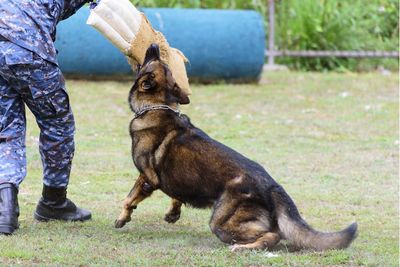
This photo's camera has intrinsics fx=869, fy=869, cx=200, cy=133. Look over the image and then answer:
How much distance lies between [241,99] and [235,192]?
6.93 m

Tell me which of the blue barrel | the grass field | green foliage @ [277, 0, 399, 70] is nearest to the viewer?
the grass field

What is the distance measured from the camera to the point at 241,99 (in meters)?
12.1

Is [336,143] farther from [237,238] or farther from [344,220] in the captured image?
[237,238]

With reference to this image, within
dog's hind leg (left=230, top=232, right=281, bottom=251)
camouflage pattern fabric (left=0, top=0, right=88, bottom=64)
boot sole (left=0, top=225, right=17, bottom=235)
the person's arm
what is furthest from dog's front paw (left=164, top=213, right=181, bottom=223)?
the person's arm

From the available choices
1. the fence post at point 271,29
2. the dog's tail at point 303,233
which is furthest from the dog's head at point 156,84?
the fence post at point 271,29

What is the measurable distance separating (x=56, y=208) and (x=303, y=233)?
1.76 meters

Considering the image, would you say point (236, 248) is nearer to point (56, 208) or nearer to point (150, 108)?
point (150, 108)

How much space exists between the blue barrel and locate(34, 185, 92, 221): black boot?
6586 mm

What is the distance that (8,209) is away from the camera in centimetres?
539

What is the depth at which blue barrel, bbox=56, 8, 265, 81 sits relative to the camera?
12406 millimetres

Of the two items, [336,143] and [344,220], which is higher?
[344,220]

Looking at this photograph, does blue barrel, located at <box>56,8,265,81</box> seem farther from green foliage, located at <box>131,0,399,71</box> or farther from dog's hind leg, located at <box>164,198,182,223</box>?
dog's hind leg, located at <box>164,198,182,223</box>

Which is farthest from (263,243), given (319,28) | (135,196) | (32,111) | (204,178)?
(319,28)

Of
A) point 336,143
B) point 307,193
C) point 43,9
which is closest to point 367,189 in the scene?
point 307,193
